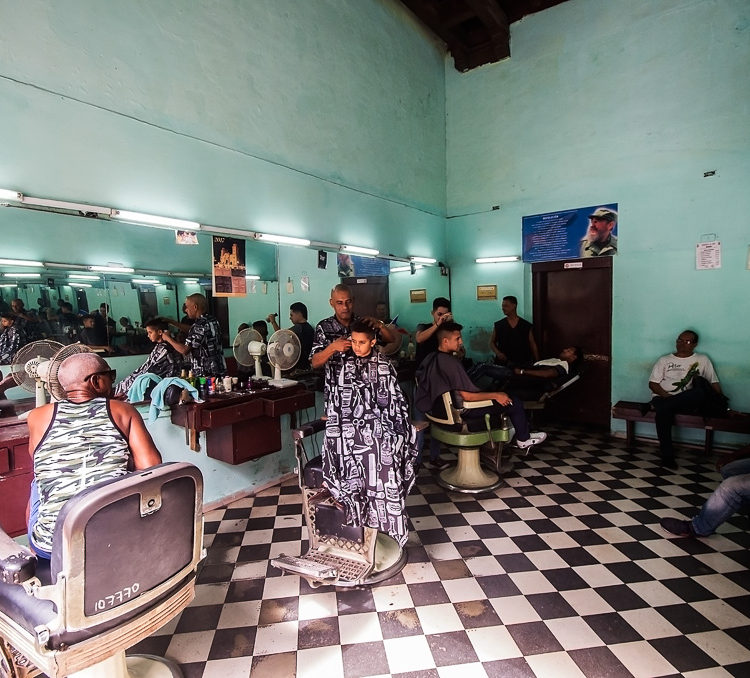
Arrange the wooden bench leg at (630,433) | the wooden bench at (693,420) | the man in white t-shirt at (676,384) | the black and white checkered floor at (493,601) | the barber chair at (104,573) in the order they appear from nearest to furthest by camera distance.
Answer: the barber chair at (104,573) < the black and white checkered floor at (493,601) < the wooden bench at (693,420) < the man in white t-shirt at (676,384) < the wooden bench leg at (630,433)

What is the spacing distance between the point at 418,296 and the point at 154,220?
308cm

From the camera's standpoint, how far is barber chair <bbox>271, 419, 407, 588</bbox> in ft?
7.37

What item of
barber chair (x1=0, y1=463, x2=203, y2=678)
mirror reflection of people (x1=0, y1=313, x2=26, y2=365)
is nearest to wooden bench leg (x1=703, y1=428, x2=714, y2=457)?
barber chair (x1=0, y1=463, x2=203, y2=678)

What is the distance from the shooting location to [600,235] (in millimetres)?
4547

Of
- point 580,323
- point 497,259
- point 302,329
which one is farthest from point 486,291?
point 302,329

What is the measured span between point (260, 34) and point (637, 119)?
344 centimetres

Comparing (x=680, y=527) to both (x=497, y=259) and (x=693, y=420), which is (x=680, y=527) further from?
(x=497, y=259)

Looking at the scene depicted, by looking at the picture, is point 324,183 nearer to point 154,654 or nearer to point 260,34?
point 260,34

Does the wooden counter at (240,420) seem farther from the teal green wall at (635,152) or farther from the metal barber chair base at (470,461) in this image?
the teal green wall at (635,152)

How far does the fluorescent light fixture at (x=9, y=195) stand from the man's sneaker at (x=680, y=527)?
3.94 metres

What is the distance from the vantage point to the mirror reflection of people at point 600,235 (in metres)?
4.49

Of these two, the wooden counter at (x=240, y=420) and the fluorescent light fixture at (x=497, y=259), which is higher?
the fluorescent light fixture at (x=497, y=259)

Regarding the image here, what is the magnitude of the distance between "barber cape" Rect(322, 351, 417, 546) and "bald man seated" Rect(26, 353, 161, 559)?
0.98m

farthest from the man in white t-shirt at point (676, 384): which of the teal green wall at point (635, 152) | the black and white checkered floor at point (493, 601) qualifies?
the black and white checkered floor at point (493, 601)
